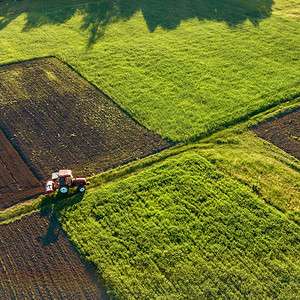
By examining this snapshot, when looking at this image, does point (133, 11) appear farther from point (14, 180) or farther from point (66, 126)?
point (14, 180)

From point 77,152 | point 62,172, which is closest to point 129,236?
point 62,172

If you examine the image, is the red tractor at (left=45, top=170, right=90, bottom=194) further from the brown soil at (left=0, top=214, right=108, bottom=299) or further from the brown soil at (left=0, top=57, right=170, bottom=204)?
the brown soil at (left=0, top=214, right=108, bottom=299)

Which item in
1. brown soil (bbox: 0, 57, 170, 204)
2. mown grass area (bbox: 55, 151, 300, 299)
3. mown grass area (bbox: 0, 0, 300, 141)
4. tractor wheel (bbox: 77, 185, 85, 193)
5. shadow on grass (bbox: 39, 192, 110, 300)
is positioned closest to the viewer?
mown grass area (bbox: 55, 151, 300, 299)

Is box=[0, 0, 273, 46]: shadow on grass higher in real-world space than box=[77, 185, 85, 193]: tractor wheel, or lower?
higher

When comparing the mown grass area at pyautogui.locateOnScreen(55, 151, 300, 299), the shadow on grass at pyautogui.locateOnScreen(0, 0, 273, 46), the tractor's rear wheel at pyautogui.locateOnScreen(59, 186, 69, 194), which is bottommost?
the mown grass area at pyautogui.locateOnScreen(55, 151, 300, 299)

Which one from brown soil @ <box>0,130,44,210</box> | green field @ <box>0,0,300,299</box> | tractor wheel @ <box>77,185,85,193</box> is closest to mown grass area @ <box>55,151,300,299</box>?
green field @ <box>0,0,300,299</box>

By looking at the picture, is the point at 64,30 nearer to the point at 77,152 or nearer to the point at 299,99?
the point at 77,152

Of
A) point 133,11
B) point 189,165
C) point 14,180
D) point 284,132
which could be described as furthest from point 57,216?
point 133,11
